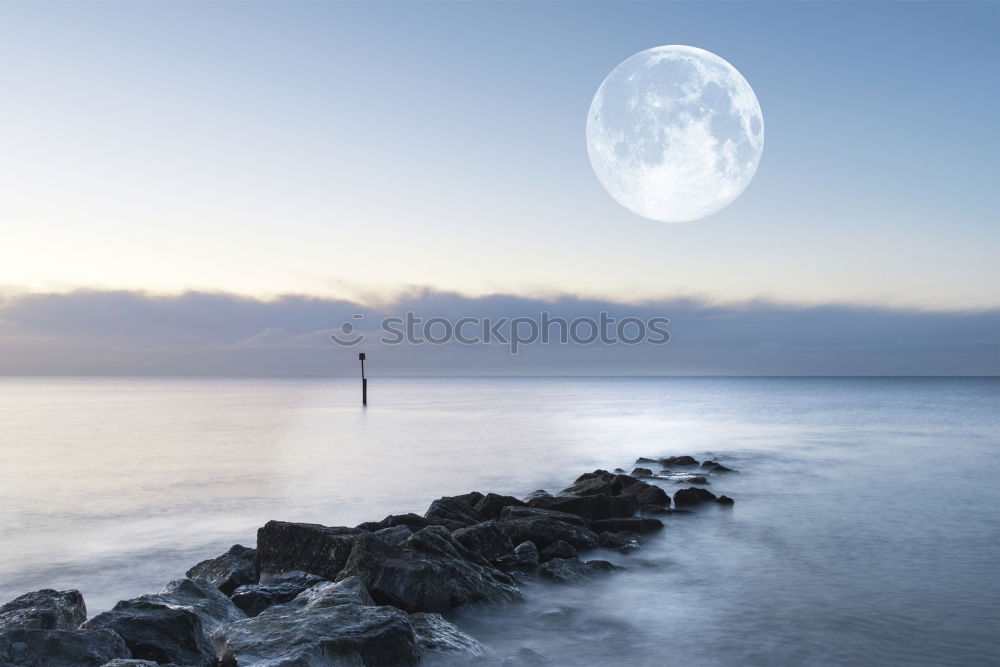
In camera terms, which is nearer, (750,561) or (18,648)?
(18,648)

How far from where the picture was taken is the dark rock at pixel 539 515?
1238 centimetres

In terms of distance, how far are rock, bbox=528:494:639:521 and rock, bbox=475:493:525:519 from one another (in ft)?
1.43

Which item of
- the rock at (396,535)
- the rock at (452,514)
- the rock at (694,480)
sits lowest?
the rock at (694,480)

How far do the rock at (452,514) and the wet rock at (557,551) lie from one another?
1938mm

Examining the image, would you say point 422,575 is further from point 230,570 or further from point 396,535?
point 230,570

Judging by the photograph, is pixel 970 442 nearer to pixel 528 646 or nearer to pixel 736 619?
pixel 736 619

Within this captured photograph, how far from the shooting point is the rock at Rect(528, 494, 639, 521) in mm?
13836

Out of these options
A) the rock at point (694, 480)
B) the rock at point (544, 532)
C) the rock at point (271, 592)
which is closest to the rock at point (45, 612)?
the rock at point (271, 592)

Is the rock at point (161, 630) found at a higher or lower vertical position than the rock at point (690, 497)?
higher

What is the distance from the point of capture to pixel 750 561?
11.8 metres

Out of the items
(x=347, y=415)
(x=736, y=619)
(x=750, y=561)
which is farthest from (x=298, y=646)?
(x=347, y=415)

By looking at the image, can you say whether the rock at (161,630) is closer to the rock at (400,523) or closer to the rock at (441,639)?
the rock at (441,639)

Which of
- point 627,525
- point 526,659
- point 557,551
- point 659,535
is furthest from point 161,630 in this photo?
point 659,535

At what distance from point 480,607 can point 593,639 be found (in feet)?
4.83
